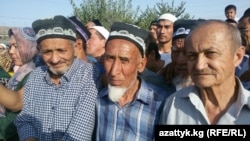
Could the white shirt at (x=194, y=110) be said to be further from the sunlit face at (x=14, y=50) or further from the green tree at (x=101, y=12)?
the green tree at (x=101, y=12)

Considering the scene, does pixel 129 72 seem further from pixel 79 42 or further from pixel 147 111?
pixel 79 42

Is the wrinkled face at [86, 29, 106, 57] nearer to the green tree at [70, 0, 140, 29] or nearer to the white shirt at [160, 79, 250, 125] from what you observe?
the white shirt at [160, 79, 250, 125]

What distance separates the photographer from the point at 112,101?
8.87 ft

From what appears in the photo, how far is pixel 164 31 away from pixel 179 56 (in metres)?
2.82

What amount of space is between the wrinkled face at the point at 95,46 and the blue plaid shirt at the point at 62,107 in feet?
7.29

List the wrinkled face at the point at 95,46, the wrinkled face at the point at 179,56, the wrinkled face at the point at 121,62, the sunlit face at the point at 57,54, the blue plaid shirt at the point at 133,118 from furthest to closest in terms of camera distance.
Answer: the wrinkled face at the point at 95,46
the wrinkled face at the point at 179,56
the sunlit face at the point at 57,54
the wrinkled face at the point at 121,62
the blue plaid shirt at the point at 133,118

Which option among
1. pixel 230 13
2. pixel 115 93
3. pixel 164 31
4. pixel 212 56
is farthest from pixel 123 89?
pixel 230 13

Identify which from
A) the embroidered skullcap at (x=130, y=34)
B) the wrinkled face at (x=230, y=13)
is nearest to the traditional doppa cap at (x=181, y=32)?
the embroidered skullcap at (x=130, y=34)

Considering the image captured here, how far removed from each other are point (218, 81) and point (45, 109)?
141cm

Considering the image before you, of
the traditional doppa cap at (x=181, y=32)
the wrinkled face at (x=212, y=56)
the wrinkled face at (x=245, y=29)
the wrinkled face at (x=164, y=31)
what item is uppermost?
the wrinkled face at (x=164, y=31)

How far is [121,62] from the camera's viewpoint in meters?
2.72

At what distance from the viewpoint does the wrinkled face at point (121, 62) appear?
8.84ft

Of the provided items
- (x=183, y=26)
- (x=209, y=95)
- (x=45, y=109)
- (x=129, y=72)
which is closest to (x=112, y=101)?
(x=129, y=72)

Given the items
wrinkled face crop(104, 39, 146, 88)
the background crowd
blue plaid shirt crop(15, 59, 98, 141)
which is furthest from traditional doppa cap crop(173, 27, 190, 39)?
blue plaid shirt crop(15, 59, 98, 141)
